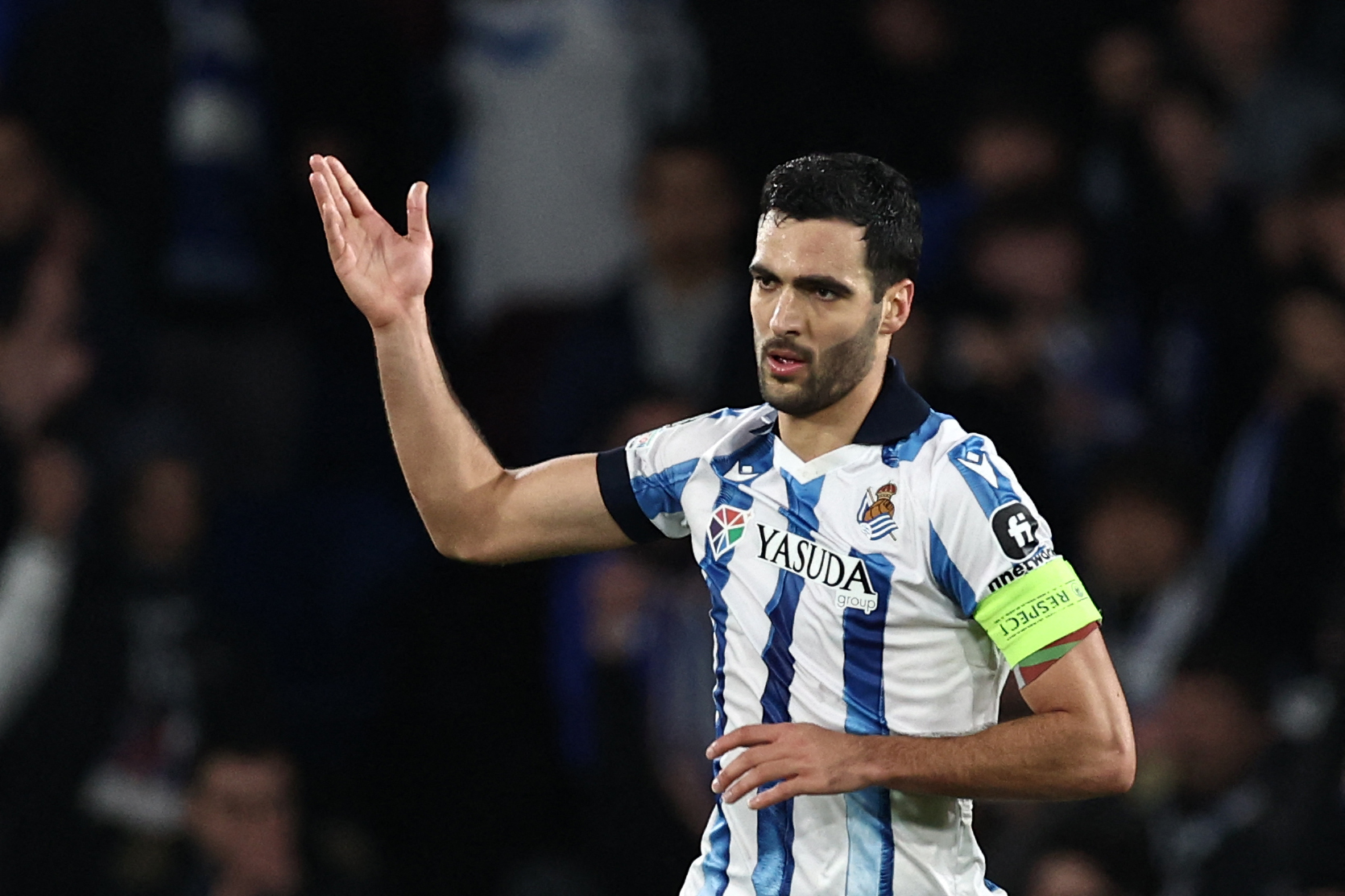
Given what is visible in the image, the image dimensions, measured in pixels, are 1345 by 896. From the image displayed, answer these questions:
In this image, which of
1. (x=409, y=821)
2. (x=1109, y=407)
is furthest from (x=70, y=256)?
(x=1109, y=407)

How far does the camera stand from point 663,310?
6.68 meters

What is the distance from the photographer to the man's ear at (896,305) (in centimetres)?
327

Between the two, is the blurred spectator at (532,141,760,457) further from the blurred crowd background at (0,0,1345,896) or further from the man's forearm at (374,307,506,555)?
the man's forearm at (374,307,506,555)

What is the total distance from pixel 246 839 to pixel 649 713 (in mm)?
1410

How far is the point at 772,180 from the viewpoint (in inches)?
129

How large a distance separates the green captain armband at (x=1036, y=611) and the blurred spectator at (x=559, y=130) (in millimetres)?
4103

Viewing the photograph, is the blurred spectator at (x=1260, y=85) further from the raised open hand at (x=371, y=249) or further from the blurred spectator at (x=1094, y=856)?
the raised open hand at (x=371, y=249)

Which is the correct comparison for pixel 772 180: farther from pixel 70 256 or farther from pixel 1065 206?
pixel 70 256

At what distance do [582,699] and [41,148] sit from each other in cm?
311

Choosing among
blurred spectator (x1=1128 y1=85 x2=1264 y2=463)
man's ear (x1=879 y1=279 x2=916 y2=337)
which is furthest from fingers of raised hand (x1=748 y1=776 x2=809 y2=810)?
blurred spectator (x1=1128 y1=85 x2=1264 y2=463)

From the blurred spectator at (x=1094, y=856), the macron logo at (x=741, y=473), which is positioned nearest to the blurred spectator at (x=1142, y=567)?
the blurred spectator at (x=1094, y=856)

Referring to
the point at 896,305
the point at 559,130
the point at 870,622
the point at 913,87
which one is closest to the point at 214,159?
the point at 559,130

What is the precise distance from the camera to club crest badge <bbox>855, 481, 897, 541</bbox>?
314cm

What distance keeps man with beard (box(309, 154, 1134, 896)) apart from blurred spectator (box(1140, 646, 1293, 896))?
84.7 inches
